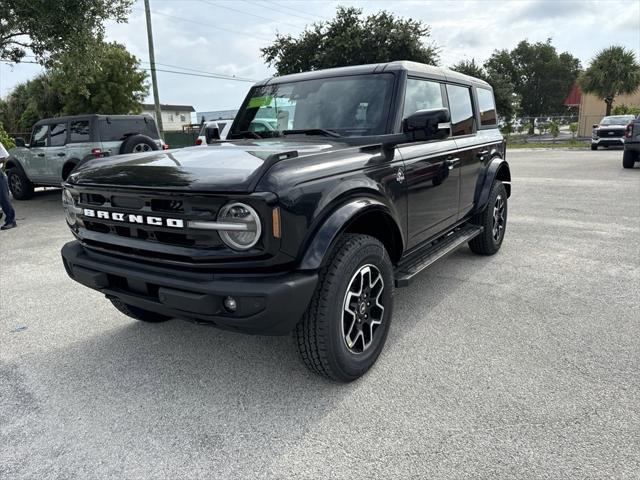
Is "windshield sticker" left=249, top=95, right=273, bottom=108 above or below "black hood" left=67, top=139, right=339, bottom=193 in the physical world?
above

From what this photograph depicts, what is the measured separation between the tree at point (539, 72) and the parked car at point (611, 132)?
53216 mm

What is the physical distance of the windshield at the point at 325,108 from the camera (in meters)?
3.24

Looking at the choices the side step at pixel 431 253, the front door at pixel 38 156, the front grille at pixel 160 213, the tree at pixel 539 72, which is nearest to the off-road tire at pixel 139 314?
the front grille at pixel 160 213

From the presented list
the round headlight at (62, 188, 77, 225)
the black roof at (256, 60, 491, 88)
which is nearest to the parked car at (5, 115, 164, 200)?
the black roof at (256, 60, 491, 88)

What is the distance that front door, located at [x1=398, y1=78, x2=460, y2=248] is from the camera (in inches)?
128

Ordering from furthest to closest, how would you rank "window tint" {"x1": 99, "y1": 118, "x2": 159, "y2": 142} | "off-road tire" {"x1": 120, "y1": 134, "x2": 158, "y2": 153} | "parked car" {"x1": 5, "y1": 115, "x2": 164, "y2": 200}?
"window tint" {"x1": 99, "y1": 118, "x2": 159, "y2": 142} → "parked car" {"x1": 5, "y1": 115, "x2": 164, "y2": 200} → "off-road tire" {"x1": 120, "y1": 134, "x2": 158, "y2": 153}

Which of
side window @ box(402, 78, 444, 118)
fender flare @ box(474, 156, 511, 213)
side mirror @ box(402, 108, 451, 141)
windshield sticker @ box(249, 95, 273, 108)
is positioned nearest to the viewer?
side mirror @ box(402, 108, 451, 141)

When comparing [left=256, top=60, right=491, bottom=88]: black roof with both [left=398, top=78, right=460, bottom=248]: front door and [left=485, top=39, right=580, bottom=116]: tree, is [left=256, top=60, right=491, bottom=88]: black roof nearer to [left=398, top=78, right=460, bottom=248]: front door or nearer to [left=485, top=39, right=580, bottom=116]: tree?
[left=398, top=78, right=460, bottom=248]: front door

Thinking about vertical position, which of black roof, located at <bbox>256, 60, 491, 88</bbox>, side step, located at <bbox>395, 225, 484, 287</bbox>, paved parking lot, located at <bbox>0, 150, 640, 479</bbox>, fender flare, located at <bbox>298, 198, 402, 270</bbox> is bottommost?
paved parking lot, located at <bbox>0, 150, 640, 479</bbox>

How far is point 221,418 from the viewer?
244 centimetres

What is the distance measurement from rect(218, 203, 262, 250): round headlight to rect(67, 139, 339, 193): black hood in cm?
9

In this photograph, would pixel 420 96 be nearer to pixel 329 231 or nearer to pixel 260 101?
pixel 260 101

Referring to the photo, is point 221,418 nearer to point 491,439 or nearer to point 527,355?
point 491,439

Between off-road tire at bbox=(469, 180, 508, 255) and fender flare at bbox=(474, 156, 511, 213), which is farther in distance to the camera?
off-road tire at bbox=(469, 180, 508, 255)
